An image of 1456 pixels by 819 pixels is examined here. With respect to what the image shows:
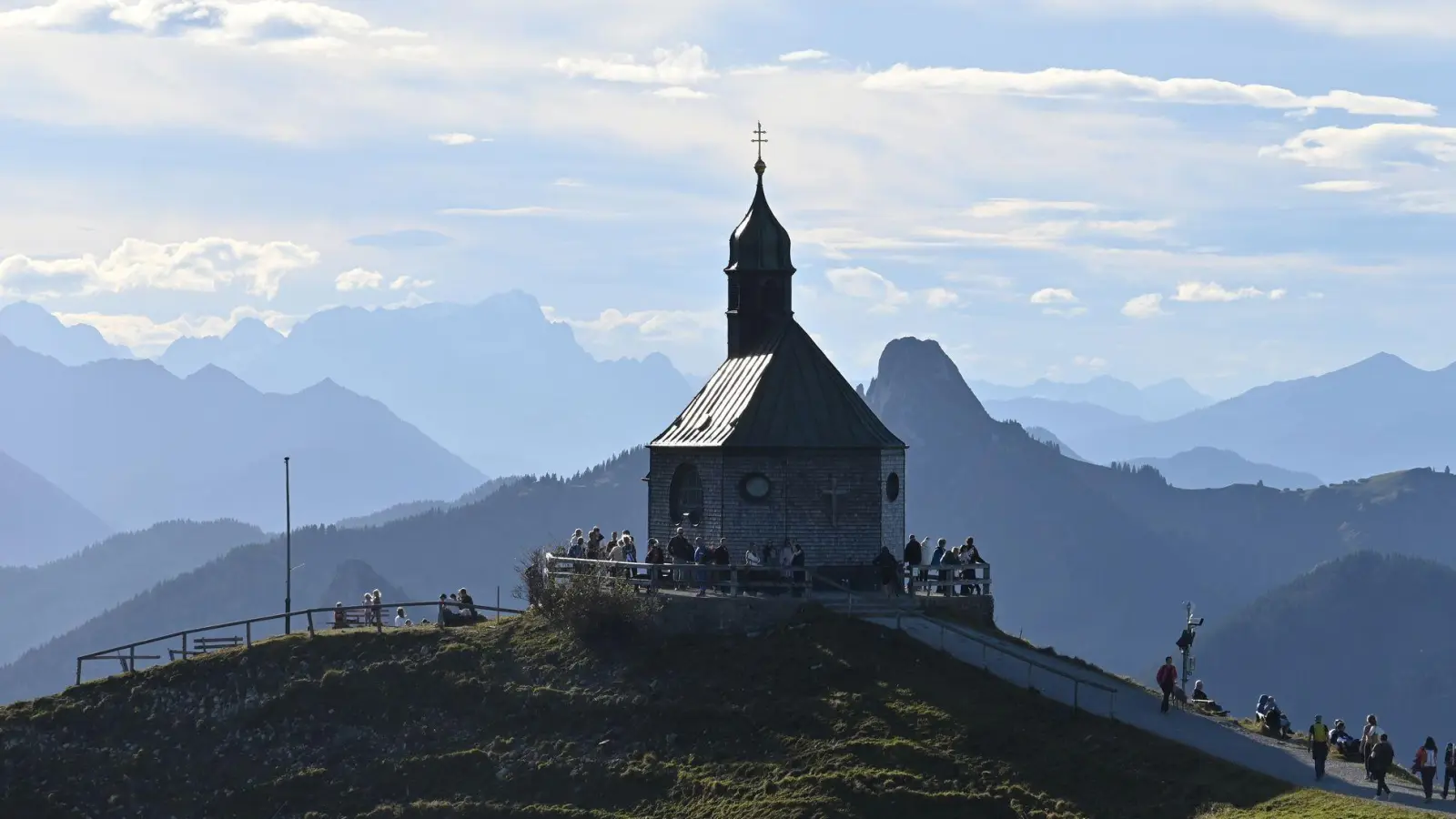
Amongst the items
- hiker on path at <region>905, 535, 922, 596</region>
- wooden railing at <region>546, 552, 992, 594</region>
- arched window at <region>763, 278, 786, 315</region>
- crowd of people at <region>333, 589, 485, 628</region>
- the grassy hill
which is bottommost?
the grassy hill

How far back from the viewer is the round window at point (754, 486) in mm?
60562

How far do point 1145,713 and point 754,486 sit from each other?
1426cm

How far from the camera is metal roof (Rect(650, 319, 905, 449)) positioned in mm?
60656

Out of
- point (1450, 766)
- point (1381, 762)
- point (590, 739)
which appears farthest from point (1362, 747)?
point (590, 739)

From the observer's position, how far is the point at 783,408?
6147cm

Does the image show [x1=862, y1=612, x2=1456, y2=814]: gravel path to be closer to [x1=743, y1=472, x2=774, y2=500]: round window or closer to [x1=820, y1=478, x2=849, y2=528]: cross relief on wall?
[x1=820, y1=478, x2=849, y2=528]: cross relief on wall

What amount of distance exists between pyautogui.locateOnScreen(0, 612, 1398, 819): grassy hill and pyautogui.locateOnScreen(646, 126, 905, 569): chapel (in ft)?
19.3

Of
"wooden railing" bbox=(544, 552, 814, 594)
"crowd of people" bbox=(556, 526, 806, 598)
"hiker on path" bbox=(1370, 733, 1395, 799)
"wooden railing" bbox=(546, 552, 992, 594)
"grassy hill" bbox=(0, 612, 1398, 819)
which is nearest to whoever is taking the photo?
"hiker on path" bbox=(1370, 733, 1395, 799)

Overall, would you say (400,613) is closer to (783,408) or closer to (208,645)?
(208,645)

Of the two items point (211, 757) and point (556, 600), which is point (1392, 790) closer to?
point (556, 600)

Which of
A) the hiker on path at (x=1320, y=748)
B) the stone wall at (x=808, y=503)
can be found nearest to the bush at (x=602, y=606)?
the stone wall at (x=808, y=503)

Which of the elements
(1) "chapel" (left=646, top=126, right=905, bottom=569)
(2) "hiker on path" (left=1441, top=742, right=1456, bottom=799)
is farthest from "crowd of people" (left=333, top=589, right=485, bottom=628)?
(2) "hiker on path" (left=1441, top=742, right=1456, bottom=799)

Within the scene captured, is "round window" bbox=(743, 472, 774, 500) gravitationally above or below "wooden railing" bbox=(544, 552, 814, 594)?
above

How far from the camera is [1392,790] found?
150 feet
